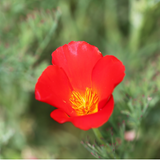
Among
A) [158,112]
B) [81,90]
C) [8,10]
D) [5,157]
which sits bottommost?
[158,112]

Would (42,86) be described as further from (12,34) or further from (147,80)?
(12,34)

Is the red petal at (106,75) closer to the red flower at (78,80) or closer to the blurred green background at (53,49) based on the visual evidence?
the red flower at (78,80)

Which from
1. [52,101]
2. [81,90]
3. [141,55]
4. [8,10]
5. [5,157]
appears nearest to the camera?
[52,101]

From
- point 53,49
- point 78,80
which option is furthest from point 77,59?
point 53,49

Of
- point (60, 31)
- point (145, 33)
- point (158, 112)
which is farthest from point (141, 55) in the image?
point (60, 31)

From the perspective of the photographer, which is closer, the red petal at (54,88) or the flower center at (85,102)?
the red petal at (54,88)

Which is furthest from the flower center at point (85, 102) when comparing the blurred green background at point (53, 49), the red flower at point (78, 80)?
the blurred green background at point (53, 49)

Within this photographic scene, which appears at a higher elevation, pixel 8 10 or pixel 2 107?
pixel 8 10

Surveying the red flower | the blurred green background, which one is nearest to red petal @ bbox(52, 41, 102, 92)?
the red flower
